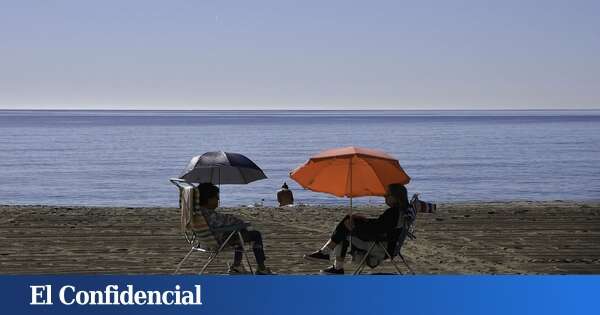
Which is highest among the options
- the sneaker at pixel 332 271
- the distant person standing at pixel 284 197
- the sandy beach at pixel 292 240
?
the sneaker at pixel 332 271

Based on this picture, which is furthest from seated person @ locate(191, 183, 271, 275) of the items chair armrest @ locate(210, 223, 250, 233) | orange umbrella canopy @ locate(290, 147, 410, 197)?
orange umbrella canopy @ locate(290, 147, 410, 197)

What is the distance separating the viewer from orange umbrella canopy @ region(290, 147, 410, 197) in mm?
9930

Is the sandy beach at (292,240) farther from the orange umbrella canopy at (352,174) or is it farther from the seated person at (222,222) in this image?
the orange umbrella canopy at (352,174)

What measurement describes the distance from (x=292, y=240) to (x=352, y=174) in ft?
11.8

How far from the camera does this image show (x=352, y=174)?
10.0m

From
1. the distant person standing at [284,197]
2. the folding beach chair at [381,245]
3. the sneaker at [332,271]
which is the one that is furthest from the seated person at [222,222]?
the distant person standing at [284,197]

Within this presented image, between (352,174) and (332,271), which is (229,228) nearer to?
(332,271)

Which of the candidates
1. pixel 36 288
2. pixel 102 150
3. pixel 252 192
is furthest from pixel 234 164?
pixel 102 150

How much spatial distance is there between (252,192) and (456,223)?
48.6ft

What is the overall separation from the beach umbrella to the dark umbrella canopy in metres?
0.60

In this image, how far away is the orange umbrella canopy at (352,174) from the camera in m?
9.93

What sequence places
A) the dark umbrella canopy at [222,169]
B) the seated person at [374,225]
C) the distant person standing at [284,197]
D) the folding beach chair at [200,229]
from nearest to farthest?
the folding beach chair at [200,229] → the seated person at [374,225] → the dark umbrella canopy at [222,169] → the distant person standing at [284,197]

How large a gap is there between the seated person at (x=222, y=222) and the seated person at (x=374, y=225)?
2.37 ft

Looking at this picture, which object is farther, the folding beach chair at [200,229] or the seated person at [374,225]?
the seated person at [374,225]
